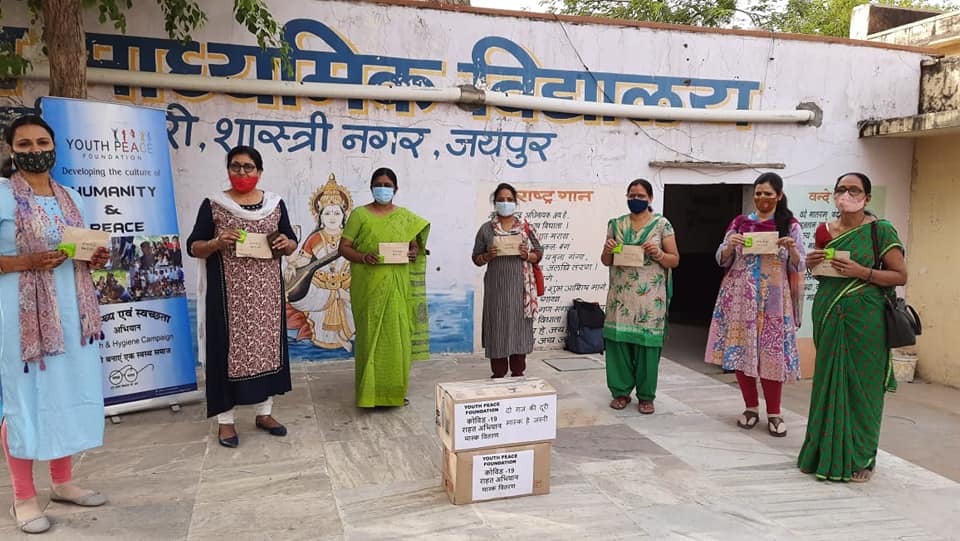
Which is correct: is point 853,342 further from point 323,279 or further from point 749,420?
point 323,279

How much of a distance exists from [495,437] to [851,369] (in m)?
1.99

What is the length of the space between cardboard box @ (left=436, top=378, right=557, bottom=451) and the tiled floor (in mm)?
333

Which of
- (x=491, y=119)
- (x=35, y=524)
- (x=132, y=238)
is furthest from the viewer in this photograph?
(x=491, y=119)

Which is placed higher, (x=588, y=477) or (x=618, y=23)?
(x=618, y=23)

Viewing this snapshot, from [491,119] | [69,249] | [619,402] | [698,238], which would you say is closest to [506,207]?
[619,402]

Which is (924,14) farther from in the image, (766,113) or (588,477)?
→ (588,477)

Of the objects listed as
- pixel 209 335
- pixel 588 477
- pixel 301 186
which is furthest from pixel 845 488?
pixel 301 186

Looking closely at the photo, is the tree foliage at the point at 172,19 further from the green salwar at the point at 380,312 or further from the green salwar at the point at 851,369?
the green salwar at the point at 851,369

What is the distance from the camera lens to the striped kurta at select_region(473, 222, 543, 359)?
480 centimetres

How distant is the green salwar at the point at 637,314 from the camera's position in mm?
4504

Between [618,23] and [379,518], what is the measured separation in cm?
541

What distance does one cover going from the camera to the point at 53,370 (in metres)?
2.88

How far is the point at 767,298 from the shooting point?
13.8ft

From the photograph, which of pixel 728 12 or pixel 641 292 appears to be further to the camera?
pixel 728 12
